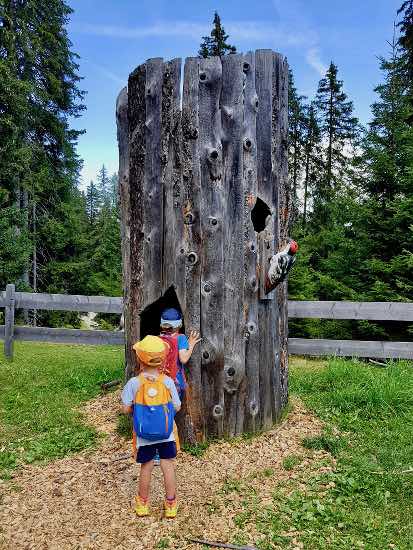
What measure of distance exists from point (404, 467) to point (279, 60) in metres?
4.03

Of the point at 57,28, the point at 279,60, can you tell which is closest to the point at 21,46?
the point at 57,28

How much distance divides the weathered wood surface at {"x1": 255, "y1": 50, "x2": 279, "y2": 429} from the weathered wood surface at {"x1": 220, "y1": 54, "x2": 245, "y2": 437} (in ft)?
0.78

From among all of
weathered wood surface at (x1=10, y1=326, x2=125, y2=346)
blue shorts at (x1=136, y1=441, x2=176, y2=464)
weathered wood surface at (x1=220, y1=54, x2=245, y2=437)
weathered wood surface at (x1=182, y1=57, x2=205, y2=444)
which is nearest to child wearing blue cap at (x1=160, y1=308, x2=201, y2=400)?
weathered wood surface at (x1=182, y1=57, x2=205, y2=444)

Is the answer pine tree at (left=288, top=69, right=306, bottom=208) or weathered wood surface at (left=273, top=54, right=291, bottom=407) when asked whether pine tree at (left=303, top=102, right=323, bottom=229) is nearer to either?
pine tree at (left=288, top=69, right=306, bottom=208)

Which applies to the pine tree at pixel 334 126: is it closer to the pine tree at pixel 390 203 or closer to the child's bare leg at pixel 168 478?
the pine tree at pixel 390 203

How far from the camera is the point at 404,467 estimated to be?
377 centimetres

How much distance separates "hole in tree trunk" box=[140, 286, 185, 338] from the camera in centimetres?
459

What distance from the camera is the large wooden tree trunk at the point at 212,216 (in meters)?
4.29

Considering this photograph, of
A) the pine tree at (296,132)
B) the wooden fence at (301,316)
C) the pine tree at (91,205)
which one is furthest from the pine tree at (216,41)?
the pine tree at (91,205)

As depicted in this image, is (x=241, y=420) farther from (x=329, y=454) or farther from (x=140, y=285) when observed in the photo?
(x=140, y=285)

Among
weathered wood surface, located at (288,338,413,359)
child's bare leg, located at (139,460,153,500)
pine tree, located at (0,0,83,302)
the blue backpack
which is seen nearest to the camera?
the blue backpack

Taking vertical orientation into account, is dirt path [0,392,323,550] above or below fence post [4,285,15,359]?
below

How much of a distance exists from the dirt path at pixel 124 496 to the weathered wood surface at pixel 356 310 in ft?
9.62

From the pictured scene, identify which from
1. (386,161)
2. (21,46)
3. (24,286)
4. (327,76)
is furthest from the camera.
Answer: (327,76)
